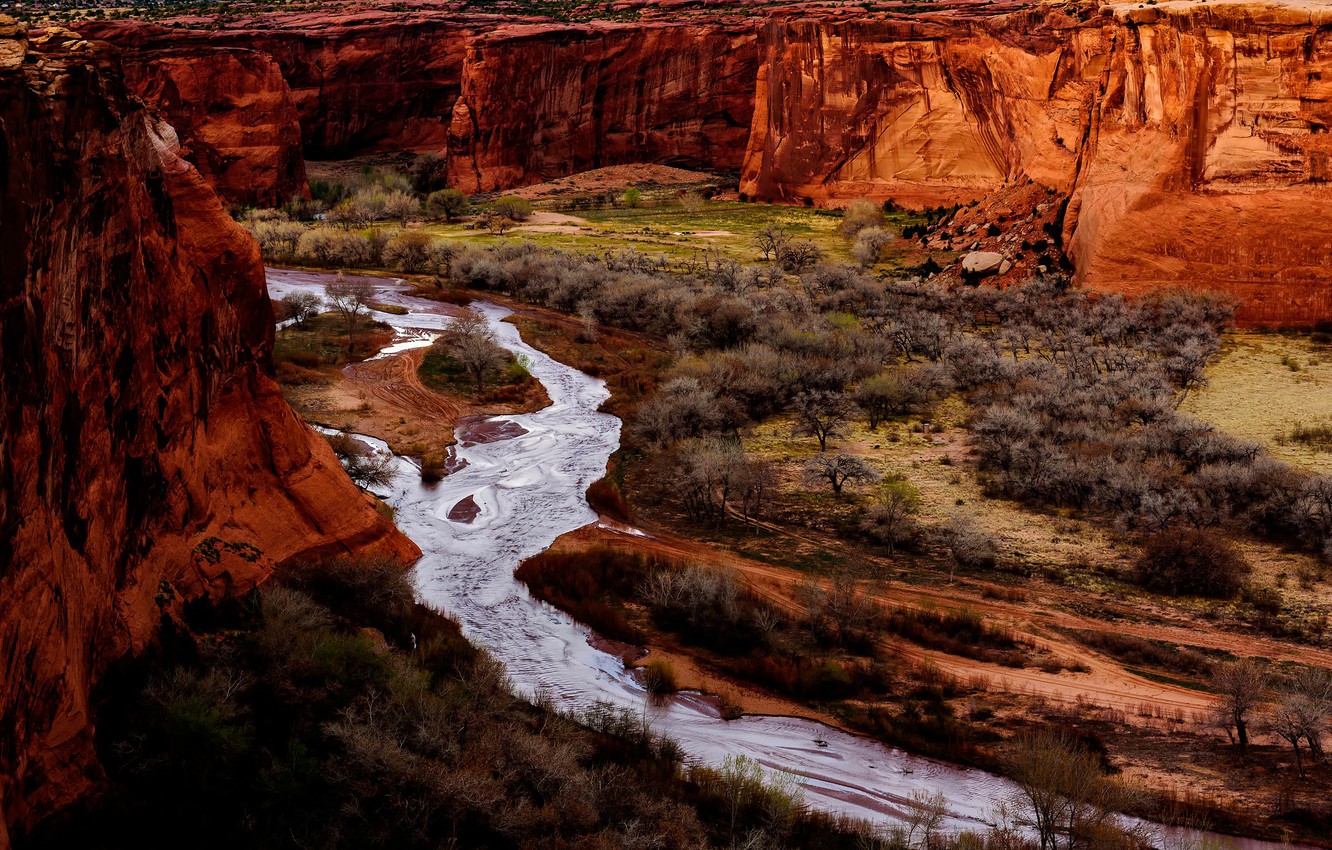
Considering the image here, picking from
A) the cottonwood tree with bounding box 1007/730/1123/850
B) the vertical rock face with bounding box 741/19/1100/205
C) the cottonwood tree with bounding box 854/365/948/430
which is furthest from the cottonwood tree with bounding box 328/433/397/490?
the vertical rock face with bounding box 741/19/1100/205

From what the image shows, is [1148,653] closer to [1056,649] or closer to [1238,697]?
[1056,649]

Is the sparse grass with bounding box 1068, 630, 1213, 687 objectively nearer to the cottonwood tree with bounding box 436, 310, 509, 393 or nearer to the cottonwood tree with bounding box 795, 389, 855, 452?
the cottonwood tree with bounding box 795, 389, 855, 452

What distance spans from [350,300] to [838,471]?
16943mm

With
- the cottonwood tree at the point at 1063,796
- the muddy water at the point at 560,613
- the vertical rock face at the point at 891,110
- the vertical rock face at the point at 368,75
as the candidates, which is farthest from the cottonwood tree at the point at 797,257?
the vertical rock face at the point at 368,75

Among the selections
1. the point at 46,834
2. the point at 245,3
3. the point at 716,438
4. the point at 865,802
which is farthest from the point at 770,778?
the point at 245,3

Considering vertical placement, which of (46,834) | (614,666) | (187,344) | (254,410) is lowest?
(614,666)

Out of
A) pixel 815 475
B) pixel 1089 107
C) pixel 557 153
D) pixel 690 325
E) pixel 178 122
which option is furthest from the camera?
pixel 557 153

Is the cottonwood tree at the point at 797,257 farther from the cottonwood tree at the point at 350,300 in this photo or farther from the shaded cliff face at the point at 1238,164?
the cottonwood tree at the point at 350,300

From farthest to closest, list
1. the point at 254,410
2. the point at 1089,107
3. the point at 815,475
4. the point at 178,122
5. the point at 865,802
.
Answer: the point at 178,122
the point at 1089,107
the point at 815,475
the point at 254,410
the point at 865,802

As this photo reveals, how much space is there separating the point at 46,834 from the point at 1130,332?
24.9 meters

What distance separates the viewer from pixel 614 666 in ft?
47.0

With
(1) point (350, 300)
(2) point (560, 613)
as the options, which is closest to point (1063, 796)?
(2) point (560, 613)

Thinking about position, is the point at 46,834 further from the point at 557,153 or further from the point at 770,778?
the point at 557,153

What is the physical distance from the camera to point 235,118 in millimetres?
49094
